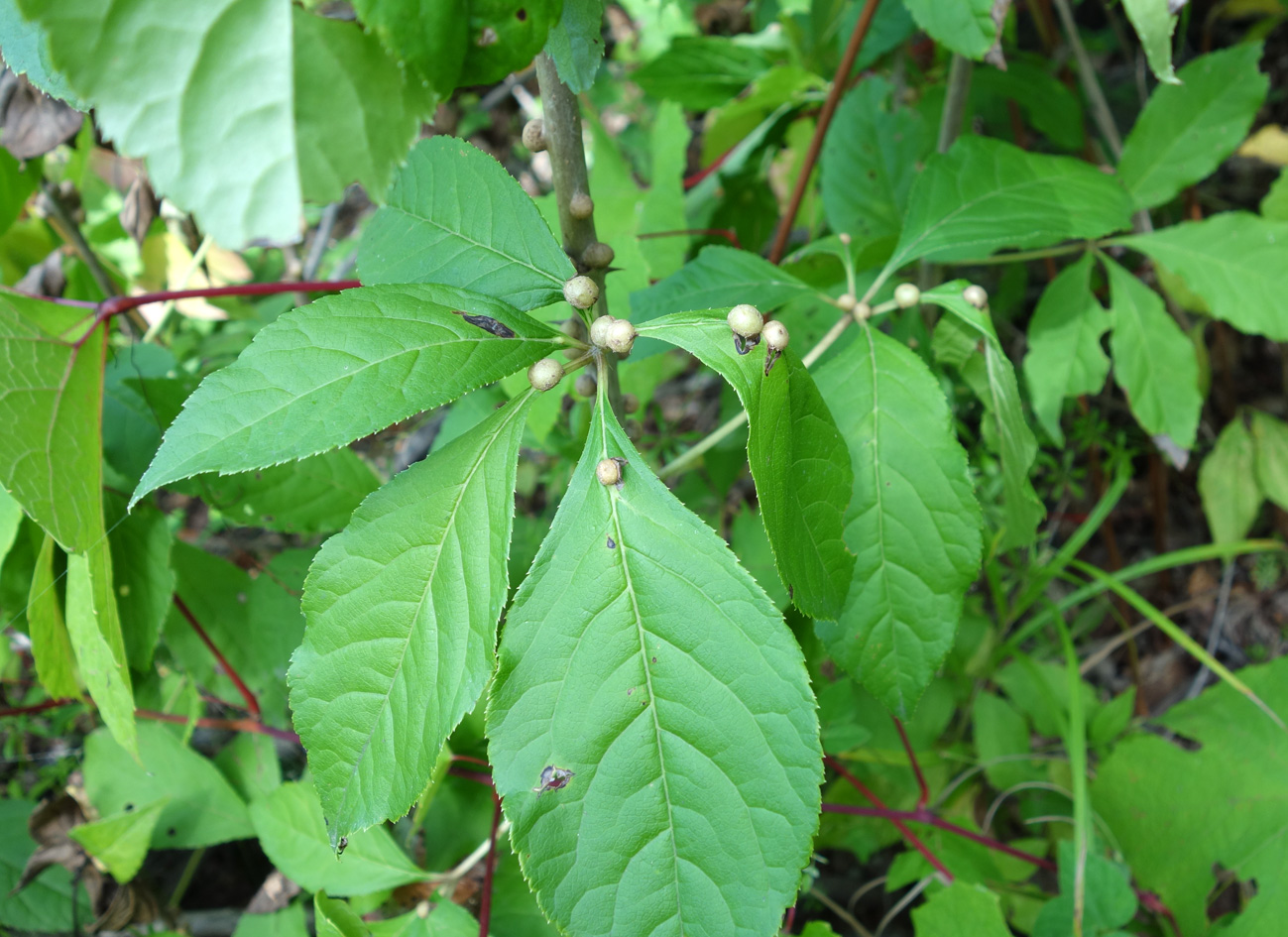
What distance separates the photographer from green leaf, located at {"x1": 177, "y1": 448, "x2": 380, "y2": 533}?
1150mm

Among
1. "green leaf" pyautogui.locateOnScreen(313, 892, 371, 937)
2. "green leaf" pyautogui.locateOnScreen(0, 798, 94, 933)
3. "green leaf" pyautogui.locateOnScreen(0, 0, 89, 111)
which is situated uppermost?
"green leaf" pyautogui.locateOnScreen(0, 0, 89, 111)

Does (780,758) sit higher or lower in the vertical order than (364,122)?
lower

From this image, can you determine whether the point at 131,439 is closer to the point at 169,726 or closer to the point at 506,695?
the point at 169,726

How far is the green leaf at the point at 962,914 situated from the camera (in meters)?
1.09

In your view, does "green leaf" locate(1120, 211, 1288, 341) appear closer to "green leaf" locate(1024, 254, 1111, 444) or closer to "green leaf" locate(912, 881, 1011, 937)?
"green leaf" locate(1024, 254, 1111, 444)

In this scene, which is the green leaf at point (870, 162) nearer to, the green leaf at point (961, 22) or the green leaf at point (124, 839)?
the green leaf at point (961, 22)

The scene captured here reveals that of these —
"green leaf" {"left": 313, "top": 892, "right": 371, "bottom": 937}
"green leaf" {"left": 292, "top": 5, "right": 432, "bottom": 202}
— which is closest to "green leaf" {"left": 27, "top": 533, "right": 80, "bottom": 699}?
"green leaf" {"left": 313, "top": 892, "right": 371, "bottom": 937}

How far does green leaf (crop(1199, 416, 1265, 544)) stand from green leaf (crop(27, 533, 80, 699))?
2.27 metres

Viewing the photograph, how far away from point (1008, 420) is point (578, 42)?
2.31ft

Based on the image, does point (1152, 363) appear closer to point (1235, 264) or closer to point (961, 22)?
point (1235, 264)

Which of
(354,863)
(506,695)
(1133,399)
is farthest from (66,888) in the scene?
(1133,399)

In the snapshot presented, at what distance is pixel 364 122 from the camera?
0.48 m

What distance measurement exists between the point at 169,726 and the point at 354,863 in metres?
0.53

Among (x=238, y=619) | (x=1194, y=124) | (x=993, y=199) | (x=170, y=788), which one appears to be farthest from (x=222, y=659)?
(x=1194, y=124)
